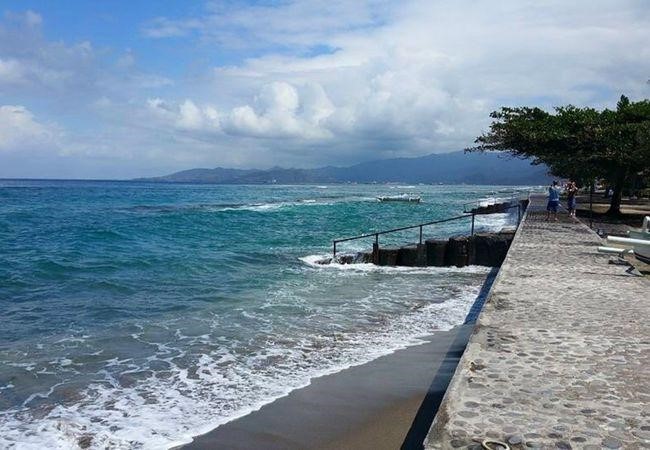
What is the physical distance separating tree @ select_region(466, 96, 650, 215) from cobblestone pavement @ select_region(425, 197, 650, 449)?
18.6 meters

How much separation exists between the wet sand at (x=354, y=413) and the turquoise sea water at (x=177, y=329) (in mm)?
324

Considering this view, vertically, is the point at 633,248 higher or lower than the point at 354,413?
higher

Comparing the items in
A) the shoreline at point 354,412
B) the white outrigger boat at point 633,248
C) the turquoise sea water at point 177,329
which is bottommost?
the turquoise sea water at point 177,329

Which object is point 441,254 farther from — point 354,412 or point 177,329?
point 354,412

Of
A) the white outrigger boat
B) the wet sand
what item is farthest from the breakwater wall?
the wet sand

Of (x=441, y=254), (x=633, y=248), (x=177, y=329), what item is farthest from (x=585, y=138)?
(x=177, y=329)

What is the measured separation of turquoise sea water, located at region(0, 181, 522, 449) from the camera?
630cm

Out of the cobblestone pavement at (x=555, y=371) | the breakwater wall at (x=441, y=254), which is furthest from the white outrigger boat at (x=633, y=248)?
the breakwater wall at (x=441, y=254)

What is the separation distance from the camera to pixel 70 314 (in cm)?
1149

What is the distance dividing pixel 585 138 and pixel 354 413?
2558cm

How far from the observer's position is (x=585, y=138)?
27.4 m

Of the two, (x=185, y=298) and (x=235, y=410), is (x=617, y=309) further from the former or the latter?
(x=185, y=298)

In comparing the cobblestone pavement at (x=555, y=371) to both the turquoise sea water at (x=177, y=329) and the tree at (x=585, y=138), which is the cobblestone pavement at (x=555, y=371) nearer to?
the turquoise sea water at (x=177, y=329)

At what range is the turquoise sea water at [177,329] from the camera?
6.30m
